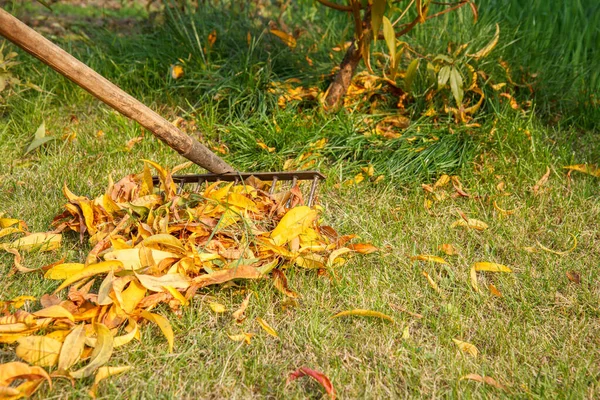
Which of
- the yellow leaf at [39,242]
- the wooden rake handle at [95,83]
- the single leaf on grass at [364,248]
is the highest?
the wooden rake handle at [95,83]

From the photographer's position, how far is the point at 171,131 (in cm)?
219

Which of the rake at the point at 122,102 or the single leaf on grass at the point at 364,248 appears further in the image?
the single leaf on grass at the point at 364,248

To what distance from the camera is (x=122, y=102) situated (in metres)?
2.05

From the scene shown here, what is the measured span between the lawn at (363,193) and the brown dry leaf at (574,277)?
13mm

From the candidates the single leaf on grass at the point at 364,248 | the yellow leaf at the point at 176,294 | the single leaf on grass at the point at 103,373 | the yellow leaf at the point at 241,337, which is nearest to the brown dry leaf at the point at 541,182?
the single leaf on grass at the point at 364,248

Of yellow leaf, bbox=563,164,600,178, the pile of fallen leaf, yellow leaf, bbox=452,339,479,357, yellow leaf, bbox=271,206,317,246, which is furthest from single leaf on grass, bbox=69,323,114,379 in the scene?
yellow leaf, bbox=563,164,600,178

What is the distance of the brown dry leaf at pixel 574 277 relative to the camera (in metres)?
2.19

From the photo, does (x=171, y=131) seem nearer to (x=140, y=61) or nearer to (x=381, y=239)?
(x=381, y=239)

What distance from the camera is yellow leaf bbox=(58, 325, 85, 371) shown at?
163 centimetres

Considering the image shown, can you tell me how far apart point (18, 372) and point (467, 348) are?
1.20 m

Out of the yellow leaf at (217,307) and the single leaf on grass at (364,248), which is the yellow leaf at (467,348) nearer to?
the single leaf on grass at (364,248)

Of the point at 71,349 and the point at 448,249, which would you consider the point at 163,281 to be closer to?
the point at 71,349

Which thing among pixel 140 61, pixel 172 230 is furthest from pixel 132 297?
pixel 140 61

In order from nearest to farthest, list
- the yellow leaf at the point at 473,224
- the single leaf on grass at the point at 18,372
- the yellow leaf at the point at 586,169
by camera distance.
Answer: the single leaf on grass at the point at 18,372 < the yellow leaf at the point at 473,224 < the yellow leaf at the point at 586,169
